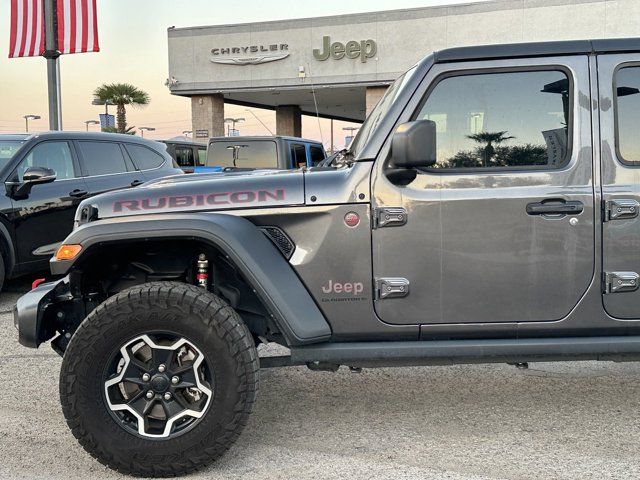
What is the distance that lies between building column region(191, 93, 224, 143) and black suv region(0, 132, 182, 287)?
82.1 ft

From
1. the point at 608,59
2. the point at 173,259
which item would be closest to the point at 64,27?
the point at 173,259

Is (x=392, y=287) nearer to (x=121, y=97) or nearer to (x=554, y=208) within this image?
(x=554, y=208)

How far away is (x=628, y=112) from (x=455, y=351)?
1466mm

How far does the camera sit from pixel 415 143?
10.1 feet

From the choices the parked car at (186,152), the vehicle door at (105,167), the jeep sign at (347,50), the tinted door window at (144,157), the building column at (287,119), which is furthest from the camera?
the building column at (287,119)

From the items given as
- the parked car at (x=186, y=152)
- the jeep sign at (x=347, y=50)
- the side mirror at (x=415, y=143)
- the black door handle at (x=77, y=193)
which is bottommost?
the black door handle at (x=77, y=193)

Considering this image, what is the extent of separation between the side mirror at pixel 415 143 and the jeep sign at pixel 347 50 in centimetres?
2768

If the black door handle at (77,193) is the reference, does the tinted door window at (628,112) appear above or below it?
above

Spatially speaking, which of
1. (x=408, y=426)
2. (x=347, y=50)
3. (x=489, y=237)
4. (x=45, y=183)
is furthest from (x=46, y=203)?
(x=347, y=50)

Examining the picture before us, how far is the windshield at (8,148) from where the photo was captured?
23.7 ft

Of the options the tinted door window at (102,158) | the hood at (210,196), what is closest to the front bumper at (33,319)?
the hood at (210,196)

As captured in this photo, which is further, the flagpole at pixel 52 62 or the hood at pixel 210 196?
the flagpole at pixel 52 62

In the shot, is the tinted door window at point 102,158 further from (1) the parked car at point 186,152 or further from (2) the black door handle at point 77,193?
(1) the parked car at point 186,152

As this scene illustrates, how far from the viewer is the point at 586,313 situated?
10.8ft
